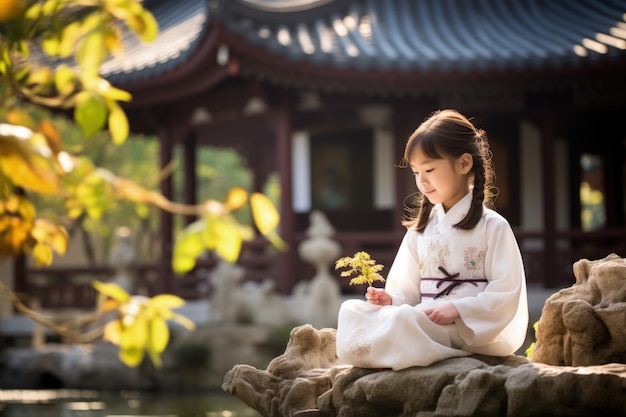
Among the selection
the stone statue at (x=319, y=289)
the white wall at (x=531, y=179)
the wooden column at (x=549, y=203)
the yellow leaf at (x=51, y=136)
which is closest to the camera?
the yellow leaf at (x=51, y=136)

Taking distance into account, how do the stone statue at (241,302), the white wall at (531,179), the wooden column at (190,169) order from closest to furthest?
1. the stone statue at (241,302)
2. the white wall at (531,179)
3. the wooden column at (190,169)

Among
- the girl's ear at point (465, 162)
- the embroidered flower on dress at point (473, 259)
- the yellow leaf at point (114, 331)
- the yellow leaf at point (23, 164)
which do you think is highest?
the girl's ear at point (465, 162)

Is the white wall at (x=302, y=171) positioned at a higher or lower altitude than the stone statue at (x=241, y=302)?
higher

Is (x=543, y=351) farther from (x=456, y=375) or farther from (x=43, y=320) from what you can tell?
(x=43, y=320)

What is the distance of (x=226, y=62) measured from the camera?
9.98 m

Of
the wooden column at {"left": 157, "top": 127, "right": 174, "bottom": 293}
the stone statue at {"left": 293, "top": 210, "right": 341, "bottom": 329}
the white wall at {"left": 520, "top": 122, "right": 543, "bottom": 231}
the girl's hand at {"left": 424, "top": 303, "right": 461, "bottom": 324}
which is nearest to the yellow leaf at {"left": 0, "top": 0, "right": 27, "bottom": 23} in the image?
the girl's hand at {"left": 424, "top": 303, "right": 461, "bottom": 324}

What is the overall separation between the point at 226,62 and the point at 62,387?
420cm

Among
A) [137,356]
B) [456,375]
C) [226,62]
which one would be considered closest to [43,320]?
[137,356]

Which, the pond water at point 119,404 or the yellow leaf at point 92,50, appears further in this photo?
the pond water at point 119,404

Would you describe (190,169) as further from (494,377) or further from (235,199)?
(235,199)

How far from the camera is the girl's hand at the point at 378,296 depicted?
365cm

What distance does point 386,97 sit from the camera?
11266 mm

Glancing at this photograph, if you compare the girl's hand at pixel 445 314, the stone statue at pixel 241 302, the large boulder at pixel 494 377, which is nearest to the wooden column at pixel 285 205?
the stone statue at pixel 241 302

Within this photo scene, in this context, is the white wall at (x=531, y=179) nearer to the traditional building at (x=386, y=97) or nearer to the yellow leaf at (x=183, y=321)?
the traditional building at (x=386, y=97)
